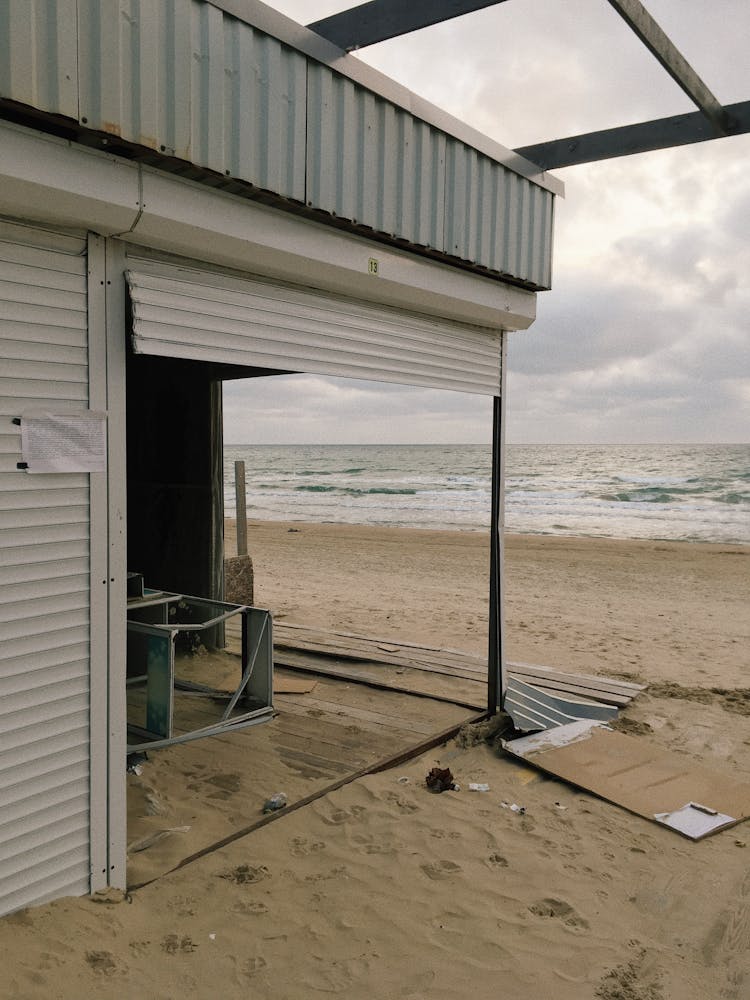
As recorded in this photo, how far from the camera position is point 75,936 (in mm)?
2793

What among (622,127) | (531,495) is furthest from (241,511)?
(531,495)

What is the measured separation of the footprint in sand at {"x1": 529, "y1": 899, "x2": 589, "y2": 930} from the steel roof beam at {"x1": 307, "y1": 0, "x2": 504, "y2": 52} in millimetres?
4007

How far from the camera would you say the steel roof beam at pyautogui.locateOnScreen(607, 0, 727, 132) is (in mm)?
3494

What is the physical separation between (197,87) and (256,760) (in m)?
3.73

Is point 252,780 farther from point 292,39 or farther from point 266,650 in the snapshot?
point 292,39

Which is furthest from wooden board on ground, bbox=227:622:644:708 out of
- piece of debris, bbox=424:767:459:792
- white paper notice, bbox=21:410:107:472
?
white paper notice, bbox=21:410:107:472

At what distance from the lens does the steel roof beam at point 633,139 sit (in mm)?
4633

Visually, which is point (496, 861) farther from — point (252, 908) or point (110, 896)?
point (110, 896)

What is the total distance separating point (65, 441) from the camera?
9.45 ft

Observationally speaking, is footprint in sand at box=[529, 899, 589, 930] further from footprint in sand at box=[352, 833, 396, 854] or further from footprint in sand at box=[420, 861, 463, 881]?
footprint in sand at box=[352, 833, 396, 854]

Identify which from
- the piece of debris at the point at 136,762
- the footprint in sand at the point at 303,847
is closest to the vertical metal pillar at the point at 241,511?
the piece of debris at the point at 136,762

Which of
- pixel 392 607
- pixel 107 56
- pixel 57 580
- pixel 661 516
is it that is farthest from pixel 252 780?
pixel 661 516

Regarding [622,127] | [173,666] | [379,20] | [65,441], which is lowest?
[173,666]

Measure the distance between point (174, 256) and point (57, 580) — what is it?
4.71 feet
